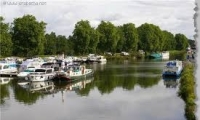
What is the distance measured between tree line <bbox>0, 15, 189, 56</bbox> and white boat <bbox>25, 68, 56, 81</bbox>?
20.0 m

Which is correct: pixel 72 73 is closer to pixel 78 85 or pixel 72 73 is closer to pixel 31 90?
pixel 78 85

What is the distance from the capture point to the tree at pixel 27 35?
195ft

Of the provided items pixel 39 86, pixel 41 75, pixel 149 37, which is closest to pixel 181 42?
pixel 149 37

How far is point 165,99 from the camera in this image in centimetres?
2236

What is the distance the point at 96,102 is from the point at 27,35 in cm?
4060

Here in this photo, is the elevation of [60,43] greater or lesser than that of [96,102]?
greater

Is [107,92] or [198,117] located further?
[107,92]

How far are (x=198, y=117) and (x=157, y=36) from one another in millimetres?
101300

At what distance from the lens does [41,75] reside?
30.8 meters

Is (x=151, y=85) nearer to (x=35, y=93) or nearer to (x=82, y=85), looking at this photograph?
(x=82, y=85)

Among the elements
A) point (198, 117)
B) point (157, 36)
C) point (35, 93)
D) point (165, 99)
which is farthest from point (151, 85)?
point (157, 36)

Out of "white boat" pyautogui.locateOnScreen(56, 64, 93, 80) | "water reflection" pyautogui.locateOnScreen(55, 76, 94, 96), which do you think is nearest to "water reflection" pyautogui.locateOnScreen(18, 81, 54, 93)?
"water reflection" pyautogui.locateOnScreen(55, 76, 94, 96)

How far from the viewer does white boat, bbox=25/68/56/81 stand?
1196 inches

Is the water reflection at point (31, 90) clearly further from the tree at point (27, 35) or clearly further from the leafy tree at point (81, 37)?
the leafy tree at point (81, 37)
